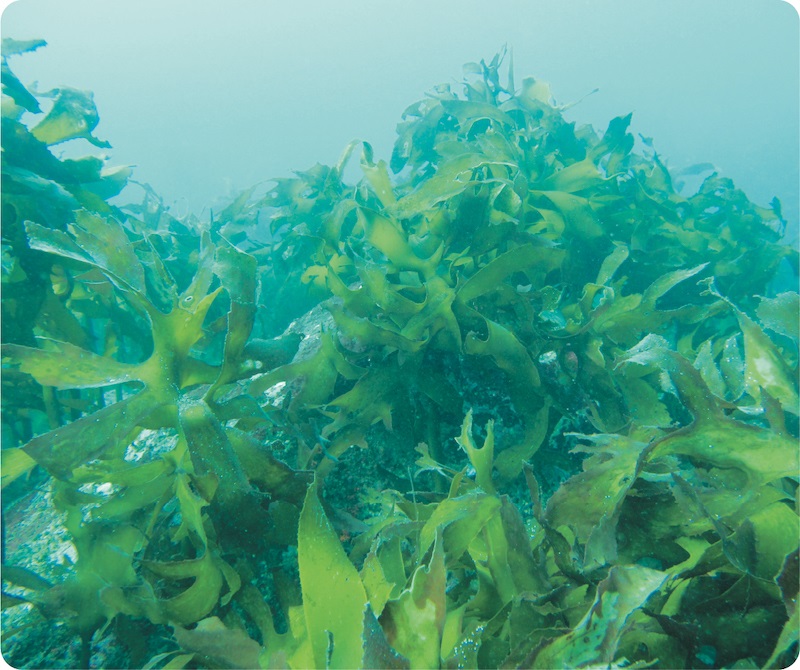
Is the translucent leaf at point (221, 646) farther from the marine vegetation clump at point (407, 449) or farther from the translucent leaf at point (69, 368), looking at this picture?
the translucent leaf at point (69, 368)

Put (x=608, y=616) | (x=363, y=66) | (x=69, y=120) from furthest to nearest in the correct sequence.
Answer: (x=363, y=66) < (x=69, y=120) < (x=608, y=616)

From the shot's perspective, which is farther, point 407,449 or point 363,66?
point 363,66

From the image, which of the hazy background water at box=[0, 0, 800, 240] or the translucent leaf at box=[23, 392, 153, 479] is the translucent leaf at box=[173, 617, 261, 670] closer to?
the translucent leaf at box=[23, 392, 153, 479]

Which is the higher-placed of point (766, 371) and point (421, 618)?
point (766, 371)

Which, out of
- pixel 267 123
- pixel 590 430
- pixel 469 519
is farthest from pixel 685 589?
pixel 267 123

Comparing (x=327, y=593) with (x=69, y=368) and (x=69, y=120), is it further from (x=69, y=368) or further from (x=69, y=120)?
(x=69, y=120)

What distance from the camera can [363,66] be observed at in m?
85.5

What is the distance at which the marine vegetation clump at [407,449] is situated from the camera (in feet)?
2.12

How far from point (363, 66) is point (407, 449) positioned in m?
100

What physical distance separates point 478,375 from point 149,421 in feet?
2.71

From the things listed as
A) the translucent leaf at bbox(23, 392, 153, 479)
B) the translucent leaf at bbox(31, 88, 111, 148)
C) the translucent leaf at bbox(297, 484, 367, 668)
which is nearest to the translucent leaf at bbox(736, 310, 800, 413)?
the translucent leaf at bbox(297, 484, 367, 668)

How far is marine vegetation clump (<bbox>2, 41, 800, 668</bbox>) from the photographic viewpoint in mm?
647

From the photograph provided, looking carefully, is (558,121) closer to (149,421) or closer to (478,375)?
(478,375)

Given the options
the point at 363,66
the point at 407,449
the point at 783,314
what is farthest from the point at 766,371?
the point at 363,66
